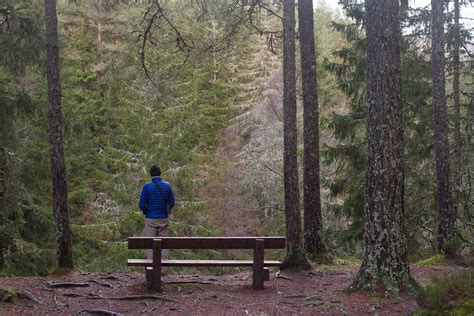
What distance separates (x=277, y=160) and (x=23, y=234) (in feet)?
48.0

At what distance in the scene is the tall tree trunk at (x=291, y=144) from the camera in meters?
9.40

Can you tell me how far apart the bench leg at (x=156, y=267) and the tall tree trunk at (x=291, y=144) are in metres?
2.69

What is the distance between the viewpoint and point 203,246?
7.95m

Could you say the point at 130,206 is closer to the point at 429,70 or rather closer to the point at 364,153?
the point at 364,153

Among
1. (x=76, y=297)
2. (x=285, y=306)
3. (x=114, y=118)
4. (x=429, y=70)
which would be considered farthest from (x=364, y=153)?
(x=114, y=118)

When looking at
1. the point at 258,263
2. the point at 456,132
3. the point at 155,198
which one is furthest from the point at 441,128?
the point at 155,198

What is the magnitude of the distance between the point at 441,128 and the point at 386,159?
5.11 metres

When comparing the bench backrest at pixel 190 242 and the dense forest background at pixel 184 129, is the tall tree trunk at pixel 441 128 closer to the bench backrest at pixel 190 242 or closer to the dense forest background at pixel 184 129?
the dense forest background at pixel 184 129

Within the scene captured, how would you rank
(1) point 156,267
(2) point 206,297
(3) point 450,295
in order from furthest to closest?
(1) point 156,267 < (2) point 206,297 < (3) point 450,295

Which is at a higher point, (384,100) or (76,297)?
(384,100)

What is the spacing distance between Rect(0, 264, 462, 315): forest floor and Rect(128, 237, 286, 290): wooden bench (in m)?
0.28

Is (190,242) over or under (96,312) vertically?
over

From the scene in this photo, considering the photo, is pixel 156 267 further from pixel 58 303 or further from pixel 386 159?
pixel 386 159

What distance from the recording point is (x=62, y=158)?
29.5 ft
